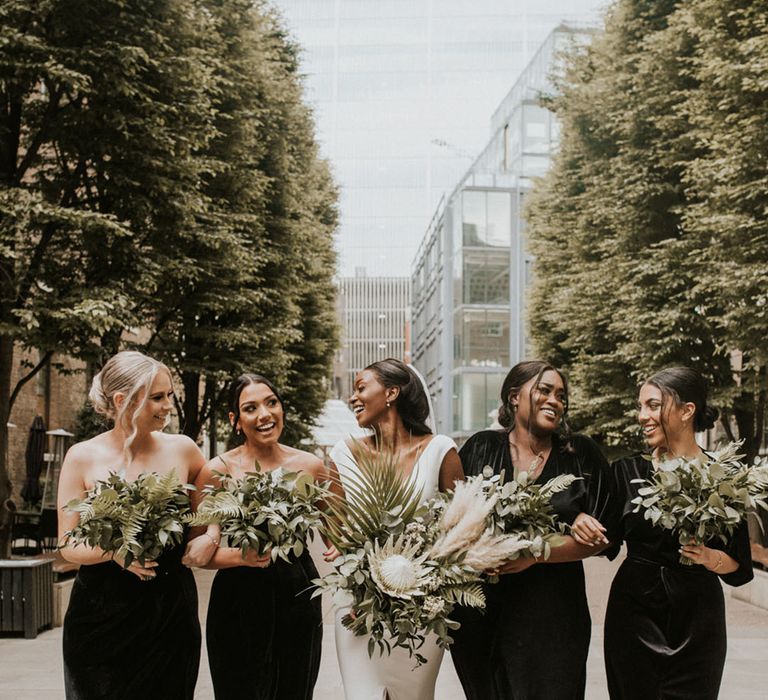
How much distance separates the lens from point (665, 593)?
5.28 m

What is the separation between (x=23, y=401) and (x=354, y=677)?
77.7 feet

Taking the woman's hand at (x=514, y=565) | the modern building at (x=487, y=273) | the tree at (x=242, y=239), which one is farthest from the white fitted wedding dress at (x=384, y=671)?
the modern building at (x=487, y=273)

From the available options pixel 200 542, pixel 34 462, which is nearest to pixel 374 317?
pixel 34 462

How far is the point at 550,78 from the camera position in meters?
32.6

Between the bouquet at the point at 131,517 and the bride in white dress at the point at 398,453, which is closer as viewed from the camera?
the bouquet at the point at 131,517

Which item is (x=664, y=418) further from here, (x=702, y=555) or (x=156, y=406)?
(x=156, y=406)

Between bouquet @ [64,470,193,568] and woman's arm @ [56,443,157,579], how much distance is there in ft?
0.15

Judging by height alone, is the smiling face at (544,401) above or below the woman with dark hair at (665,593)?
above

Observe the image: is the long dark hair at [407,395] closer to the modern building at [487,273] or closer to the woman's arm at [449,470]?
the woman's arm at [449,470]

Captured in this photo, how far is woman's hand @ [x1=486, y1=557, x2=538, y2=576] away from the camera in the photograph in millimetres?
4688

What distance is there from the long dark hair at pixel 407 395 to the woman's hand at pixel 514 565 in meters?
A: 0.96

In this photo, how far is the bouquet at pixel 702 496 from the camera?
488 centimetres

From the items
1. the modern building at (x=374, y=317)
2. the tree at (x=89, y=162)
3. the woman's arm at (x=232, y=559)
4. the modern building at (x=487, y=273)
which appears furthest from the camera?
the modern building at (x=374, y=317)

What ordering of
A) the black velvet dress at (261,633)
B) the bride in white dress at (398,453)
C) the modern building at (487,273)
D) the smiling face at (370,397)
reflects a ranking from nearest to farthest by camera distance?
the bride in white dress at (398,453), the black velvet dress at (261,633), the smiling face at (370,397), the modern building at (487,273)
